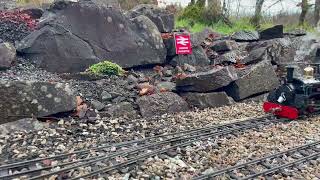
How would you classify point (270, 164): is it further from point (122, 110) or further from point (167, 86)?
point (167, 86)

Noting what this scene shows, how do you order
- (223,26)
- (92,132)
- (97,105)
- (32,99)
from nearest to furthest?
(92,132)
(32,99)
(97,105)
(223,26)

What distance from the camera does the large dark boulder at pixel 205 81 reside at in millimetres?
12617

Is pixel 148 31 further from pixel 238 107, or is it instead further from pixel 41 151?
pixel 41 151

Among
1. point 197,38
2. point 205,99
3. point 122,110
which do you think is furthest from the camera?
point 197,38

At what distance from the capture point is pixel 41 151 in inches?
303

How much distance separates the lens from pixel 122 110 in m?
11.0

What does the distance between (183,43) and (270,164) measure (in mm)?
8909

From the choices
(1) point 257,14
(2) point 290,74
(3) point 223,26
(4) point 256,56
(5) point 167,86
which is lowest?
(5) point 167,86

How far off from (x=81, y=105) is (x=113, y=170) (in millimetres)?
4078

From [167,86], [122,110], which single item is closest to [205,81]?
[167,86]

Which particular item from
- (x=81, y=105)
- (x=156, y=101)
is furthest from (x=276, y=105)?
(x=81, y=105)

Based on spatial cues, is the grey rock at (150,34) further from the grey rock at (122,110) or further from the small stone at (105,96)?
the grey rock at (122,110)

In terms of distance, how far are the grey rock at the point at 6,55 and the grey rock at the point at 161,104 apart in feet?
14.0

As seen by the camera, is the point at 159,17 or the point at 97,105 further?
the point at 159,17
